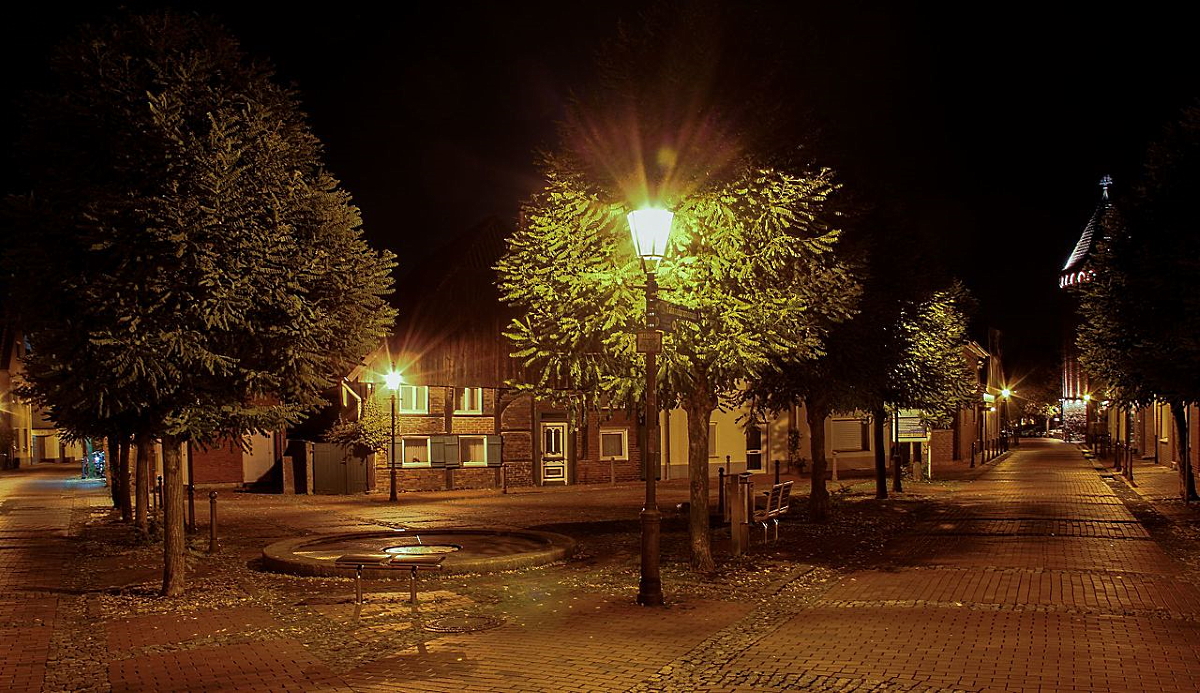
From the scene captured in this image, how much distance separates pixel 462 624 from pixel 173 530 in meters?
4.42

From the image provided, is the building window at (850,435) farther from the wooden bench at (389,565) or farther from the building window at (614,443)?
the wooden bench at (389,565)

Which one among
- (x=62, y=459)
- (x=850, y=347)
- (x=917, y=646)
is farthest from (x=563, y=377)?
(x=62, y=459)

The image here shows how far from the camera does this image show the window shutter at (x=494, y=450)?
35.1 metres

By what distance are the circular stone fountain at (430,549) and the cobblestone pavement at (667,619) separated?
0.34 meters

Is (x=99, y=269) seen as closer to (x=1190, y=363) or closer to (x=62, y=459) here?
(x=1190, y=363)

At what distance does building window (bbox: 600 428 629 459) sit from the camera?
38250 millimetres

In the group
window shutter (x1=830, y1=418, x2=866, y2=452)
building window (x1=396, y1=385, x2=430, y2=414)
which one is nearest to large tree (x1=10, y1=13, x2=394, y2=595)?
building window (x1=396, y1=385, x2=430, y2=414)

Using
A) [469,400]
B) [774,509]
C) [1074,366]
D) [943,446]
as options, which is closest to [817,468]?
[774,509]

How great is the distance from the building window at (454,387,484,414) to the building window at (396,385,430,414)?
1.25m

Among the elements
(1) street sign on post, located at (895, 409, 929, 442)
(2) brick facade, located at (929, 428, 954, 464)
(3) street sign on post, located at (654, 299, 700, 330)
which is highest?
(3) street sign on post, located at (654, 299, 700, 330)

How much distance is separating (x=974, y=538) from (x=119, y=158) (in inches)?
573

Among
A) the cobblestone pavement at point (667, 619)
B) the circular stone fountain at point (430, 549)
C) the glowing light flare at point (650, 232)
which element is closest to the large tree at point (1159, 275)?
the cobblestone pavement at point (667, 619)

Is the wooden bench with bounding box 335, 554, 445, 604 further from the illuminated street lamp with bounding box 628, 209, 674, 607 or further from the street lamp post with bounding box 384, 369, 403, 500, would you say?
the street lamp post with bounding box 384, 369, 403, 500

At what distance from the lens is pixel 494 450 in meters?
35.2
